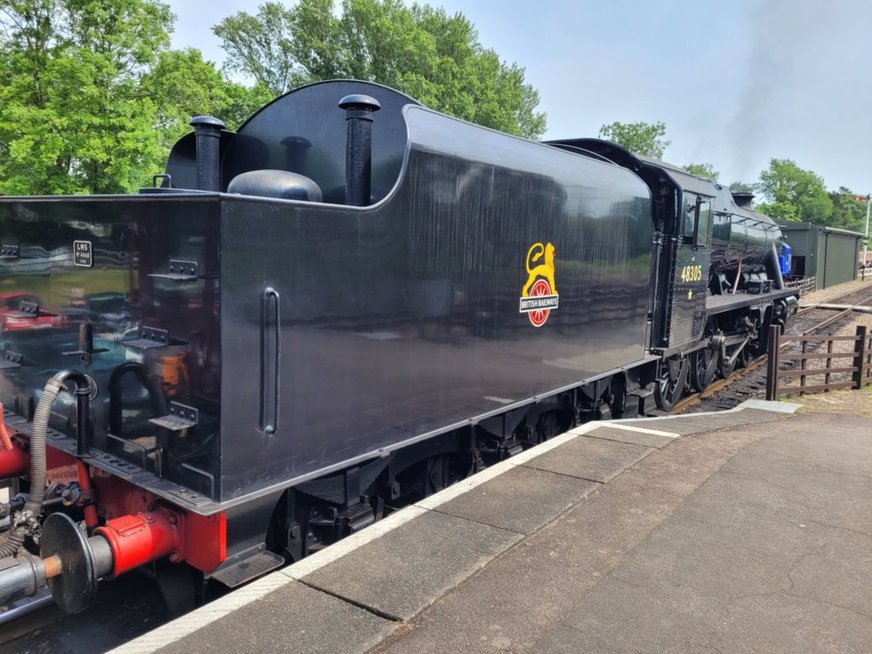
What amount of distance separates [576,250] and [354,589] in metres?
3.39

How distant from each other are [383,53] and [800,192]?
54.5 m

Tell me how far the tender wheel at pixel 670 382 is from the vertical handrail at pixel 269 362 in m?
6.27

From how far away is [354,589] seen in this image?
3.05m

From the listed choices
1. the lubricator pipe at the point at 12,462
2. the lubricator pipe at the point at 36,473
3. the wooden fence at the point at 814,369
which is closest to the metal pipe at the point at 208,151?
the lubricator pipe at the point at 36,473

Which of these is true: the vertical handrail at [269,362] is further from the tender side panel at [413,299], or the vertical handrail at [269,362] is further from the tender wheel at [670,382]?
the tender wheel at [670,382]

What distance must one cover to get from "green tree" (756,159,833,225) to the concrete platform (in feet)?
228

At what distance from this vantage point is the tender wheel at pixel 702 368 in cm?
987

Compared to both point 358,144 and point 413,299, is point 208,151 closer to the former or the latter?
point 358,144

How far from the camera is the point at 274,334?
9.29 feet

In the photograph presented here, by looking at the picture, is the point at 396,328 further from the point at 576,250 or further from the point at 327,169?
the point at 576,250

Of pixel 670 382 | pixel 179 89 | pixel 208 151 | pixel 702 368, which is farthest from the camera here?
pixel 179 89

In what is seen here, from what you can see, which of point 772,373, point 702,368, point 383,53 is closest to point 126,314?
point 772,373

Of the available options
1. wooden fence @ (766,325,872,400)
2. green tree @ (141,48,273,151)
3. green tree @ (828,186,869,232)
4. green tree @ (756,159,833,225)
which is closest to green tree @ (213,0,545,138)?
green tree @ (141,48,273,151)

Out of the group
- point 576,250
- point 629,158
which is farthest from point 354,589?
point 629,158
